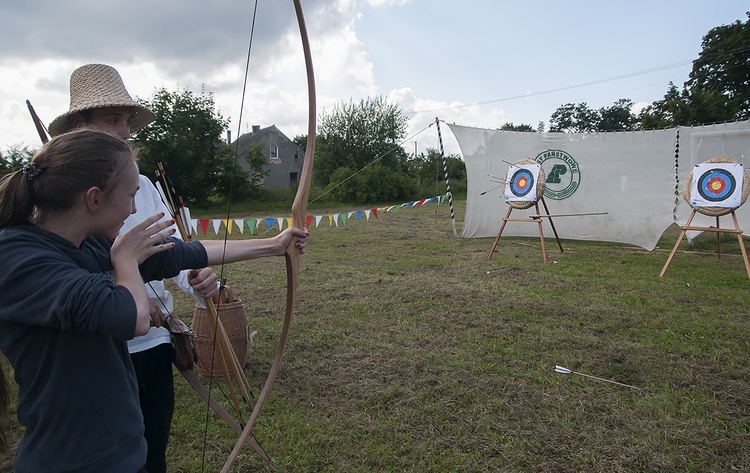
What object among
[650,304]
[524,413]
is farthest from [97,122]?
[650,304]

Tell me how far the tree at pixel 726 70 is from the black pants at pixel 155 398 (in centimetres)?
2157

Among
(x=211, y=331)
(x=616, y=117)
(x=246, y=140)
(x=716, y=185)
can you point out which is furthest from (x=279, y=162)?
(x=616, y=117)

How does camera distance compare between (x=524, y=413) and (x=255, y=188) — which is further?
(x=255, y=188)

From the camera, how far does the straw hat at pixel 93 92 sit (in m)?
1.46

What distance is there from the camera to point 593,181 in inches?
285

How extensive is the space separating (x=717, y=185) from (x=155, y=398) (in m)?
6.05

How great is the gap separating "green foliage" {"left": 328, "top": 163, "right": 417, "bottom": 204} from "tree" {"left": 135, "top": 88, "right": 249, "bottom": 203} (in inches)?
144

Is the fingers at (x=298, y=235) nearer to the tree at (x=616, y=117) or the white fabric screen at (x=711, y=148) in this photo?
the white fabric screen at (x=711, y=148)

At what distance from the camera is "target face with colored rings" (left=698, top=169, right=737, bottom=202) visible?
17.1 feet

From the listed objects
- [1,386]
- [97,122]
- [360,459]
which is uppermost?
[97,122]

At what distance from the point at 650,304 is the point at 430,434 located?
2.75 meters

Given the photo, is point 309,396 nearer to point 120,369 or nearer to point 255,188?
point 120,369

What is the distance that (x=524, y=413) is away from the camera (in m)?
2.25

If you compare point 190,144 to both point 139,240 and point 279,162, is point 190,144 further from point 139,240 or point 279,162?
point 139,240
